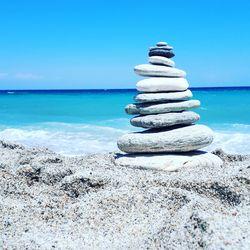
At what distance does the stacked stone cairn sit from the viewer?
6.09 meters

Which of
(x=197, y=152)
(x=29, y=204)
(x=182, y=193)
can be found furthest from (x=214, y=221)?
(x=197, y=152)

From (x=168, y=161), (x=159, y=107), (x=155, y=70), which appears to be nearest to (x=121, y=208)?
(x=168, y=161)

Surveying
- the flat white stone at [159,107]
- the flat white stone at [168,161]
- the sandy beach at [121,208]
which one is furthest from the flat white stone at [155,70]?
the sandy beach at [121,208]

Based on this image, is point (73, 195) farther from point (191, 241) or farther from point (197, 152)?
point (197, 152)

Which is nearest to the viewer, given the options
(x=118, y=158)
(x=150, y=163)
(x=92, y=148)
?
(x=150, y=163)

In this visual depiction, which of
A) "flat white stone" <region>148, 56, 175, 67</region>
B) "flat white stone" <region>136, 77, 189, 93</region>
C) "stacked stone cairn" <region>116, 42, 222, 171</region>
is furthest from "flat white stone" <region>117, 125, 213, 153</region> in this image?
"flat white stone" <region>148, 56, 175, 67</region>

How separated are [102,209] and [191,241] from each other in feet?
4.04

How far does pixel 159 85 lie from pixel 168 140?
0.91 metres

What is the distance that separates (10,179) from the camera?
16.9ft

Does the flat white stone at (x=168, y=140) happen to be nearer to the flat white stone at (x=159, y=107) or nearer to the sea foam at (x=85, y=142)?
the flat white stone at (x=159, y=107)

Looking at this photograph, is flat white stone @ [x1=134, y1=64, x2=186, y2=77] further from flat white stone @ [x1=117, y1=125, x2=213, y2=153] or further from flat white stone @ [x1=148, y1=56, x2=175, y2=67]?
flat white stone @ [x1=117, y1=125, x2=213, y2=153]

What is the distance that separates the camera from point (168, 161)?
19.6 ft

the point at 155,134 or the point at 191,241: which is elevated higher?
the point at 155,134

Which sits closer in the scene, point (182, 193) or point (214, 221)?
point (214, 221)
